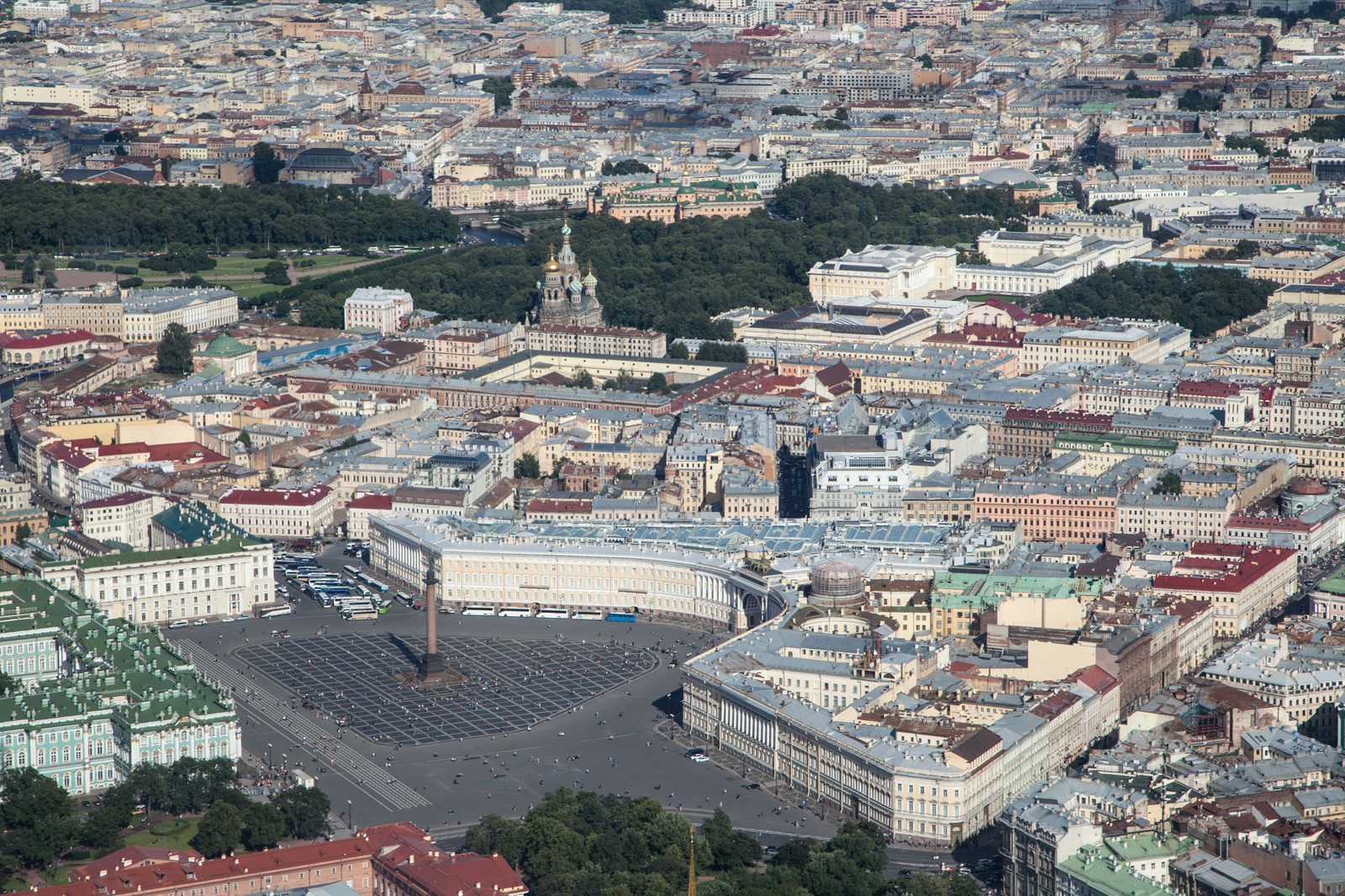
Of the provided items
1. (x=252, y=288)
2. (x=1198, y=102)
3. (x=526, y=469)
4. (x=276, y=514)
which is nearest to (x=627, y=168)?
A: (x=252, y=288)

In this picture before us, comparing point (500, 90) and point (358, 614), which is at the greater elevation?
point (500, 90)

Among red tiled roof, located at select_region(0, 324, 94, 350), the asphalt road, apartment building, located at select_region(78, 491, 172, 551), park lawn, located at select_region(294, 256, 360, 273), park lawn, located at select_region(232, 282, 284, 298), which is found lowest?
the asphalt road

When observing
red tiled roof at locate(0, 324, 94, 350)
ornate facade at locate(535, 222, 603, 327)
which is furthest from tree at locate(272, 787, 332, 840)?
red tiled roof at locate(0, 324, 94, 350)

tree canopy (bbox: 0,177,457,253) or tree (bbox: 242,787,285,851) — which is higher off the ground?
tree canopy (bbox: 0,177,457,253)

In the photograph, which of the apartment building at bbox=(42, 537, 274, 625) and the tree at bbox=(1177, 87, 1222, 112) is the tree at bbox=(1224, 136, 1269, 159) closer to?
the tree at bbox=(1177, 87, 1222, 112)

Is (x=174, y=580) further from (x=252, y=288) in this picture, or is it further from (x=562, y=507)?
(x=252, y=288)

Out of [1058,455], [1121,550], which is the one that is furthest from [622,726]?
[1058,455]

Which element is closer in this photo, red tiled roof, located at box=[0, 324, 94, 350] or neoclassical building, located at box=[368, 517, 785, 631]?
neoclassical building, located at box=[368, 517, 785, 631]

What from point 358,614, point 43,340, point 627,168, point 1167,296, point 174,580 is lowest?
point 358,614
